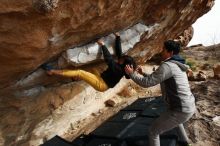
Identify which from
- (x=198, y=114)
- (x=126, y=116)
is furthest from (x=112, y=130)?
(x=198, y=114)

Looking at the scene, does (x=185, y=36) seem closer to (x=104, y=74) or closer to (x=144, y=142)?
(x=104, y=74)

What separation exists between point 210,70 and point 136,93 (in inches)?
154

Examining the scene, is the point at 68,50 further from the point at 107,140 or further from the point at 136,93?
the point at 136,93

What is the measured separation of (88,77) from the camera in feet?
20.5

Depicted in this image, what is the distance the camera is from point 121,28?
22.7 ft

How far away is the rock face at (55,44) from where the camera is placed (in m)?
4.77

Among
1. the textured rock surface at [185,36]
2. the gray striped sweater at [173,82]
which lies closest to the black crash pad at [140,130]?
the gray striped sweater at [173,82]

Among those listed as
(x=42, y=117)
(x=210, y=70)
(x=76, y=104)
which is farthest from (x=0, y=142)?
(x=210, y=70)

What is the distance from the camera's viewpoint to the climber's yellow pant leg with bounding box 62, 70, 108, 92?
20.1 feet

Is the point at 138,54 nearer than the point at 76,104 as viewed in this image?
No

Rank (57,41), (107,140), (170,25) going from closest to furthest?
(57,41), (107,140), (170,25)

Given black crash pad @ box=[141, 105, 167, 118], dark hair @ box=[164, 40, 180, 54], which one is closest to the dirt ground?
black crash pad @ box=[141, 105, 167, 118]

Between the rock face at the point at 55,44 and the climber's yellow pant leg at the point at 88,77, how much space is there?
0.23 m

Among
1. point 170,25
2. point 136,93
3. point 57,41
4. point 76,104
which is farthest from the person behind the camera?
point 136,93
